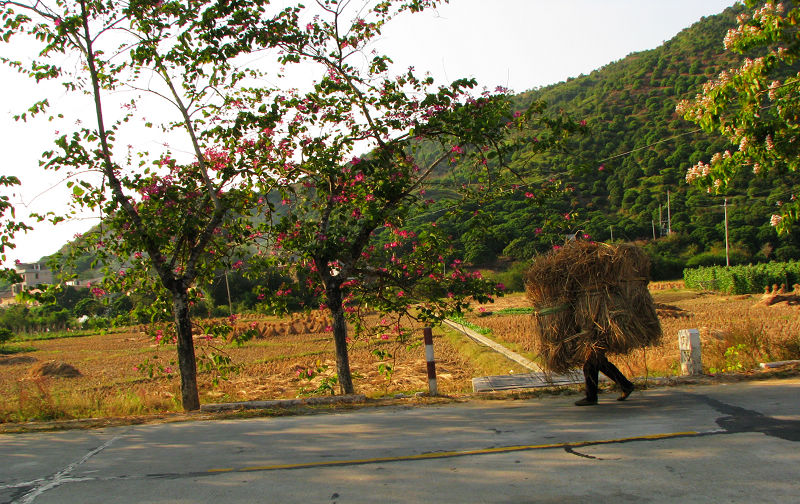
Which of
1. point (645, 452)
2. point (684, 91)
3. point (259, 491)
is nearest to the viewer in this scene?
point (259, 491)

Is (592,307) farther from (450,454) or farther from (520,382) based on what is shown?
(520,382)

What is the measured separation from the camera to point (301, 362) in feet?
68.4

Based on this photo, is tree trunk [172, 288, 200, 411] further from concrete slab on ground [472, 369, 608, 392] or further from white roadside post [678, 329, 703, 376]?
white roadside post [678, 329, 703, 376]

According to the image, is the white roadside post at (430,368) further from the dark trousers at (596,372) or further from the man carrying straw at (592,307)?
the dark trousers at (596,372)

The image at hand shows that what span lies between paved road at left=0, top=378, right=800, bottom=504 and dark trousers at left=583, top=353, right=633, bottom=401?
223 mm

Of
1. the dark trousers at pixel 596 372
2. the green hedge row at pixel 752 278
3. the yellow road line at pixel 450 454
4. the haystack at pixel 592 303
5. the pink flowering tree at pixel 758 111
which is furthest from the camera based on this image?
the green hedge row at pixel 752 278

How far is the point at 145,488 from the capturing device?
479cm

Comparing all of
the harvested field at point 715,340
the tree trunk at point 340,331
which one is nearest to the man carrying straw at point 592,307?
the harvested field at point 715,340

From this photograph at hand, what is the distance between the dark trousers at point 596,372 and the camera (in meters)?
7.12

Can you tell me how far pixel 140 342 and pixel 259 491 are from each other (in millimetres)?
34934

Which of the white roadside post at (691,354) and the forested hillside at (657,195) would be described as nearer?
the white roadside post at (691,354)

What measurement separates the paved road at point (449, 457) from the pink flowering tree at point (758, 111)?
3045mm

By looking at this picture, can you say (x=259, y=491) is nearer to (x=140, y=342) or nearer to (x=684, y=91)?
(x=140, y=342)

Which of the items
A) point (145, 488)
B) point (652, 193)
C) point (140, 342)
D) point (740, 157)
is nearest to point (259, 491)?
point (145, 488)
